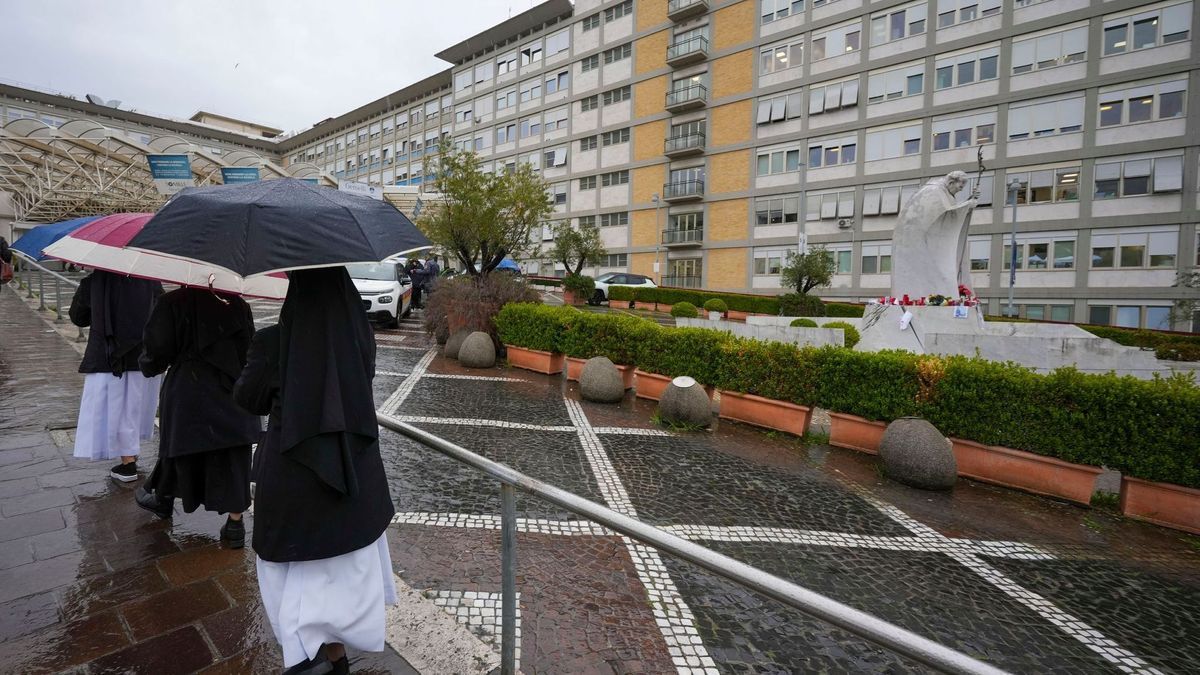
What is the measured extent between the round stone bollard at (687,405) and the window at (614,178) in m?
34.3

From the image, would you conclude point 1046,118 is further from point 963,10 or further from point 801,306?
point 801,306

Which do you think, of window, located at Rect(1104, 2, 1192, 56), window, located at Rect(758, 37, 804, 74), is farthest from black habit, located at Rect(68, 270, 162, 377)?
window, located at Rect(1104, 2, 1192, 56)

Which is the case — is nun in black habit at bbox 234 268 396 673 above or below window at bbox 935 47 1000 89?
below

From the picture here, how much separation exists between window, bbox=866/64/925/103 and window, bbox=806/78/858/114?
0.73 m

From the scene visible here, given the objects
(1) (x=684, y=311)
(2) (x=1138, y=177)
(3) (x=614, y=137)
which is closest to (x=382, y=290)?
(1) (x=684, y=311)

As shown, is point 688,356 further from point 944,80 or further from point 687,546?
point 944,80

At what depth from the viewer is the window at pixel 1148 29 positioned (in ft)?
75.2

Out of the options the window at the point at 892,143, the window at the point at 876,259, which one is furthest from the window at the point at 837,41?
the window at the point at 876,259

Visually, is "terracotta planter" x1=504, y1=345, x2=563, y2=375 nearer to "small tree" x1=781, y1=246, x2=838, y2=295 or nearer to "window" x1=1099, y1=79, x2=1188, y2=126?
"small tree" x1=781, y1=246, x2=838, y2=295

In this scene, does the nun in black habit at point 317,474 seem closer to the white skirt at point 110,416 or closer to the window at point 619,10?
the white skirt at point 110,416

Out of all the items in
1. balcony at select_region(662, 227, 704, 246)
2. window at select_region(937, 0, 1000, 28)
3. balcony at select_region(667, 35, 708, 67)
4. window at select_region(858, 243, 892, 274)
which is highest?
balcony at select_region(667, 35, 708, 67)

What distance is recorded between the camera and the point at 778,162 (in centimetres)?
3262

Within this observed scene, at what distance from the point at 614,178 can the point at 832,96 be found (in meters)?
15.5

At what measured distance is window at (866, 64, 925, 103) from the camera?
2795 centimetres
